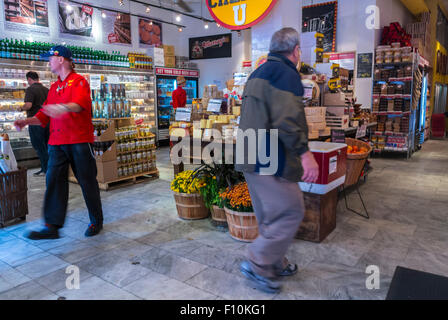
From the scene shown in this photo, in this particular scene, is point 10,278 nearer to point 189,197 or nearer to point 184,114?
point 189,197

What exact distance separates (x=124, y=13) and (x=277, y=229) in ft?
35.4

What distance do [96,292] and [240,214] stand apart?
1.39 m

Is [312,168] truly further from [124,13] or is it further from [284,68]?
[124,13]

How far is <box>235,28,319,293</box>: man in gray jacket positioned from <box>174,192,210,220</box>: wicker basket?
1.62m

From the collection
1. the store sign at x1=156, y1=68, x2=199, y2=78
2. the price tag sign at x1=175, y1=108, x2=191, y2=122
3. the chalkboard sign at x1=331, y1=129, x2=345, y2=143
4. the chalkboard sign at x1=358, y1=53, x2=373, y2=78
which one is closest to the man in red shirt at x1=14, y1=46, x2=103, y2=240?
the price tag sign at x1=175, y1=108, x2=191, y2=122

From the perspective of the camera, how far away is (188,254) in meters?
3.21

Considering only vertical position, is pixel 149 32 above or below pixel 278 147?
above

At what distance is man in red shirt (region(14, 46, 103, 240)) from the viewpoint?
3402mm

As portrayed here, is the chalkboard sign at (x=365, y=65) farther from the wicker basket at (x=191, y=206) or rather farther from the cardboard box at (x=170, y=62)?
the wicker basket at (x=191, y=206)

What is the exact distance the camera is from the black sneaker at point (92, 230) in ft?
12.0

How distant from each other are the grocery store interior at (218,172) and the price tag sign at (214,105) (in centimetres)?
2

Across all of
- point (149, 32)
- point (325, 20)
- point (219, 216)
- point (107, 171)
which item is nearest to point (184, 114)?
point (107, 171)

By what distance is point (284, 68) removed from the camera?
2.30m

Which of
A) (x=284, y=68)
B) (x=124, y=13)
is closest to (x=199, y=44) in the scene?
(x=124, y=13)
